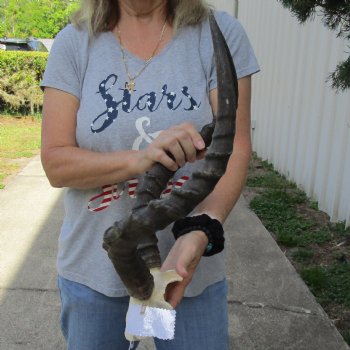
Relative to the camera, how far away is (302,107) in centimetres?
650

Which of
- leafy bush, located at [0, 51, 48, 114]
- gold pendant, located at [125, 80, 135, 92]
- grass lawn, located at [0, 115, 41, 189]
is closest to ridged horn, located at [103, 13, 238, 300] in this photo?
gold pendant, located at [125, 80, 135, 92]

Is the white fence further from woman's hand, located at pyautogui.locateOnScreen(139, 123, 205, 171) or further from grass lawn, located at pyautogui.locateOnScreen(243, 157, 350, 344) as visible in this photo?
woman's hand, located at pyautogui.locateOnScreen(139, 123, 205, 171)

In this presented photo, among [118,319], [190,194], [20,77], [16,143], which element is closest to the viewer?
[190,194]

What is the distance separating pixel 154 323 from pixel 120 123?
653mm

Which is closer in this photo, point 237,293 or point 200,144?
point 200,144

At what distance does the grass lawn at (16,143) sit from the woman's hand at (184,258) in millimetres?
6090

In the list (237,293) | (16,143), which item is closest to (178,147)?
(237,293)

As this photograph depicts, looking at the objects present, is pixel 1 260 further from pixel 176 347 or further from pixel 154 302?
pixel 154 302

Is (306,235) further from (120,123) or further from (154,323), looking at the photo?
(154,323)

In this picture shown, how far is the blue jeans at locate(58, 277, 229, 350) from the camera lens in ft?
6.23

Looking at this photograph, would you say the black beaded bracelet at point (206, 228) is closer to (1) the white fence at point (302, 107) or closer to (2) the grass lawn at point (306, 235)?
(2) the grass lawn at point (306, 235)

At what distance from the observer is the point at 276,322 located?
12.7ft

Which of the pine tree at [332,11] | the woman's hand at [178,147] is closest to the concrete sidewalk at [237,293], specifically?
the pine tree at [332,11]

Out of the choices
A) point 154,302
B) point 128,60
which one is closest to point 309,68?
point 128,60
